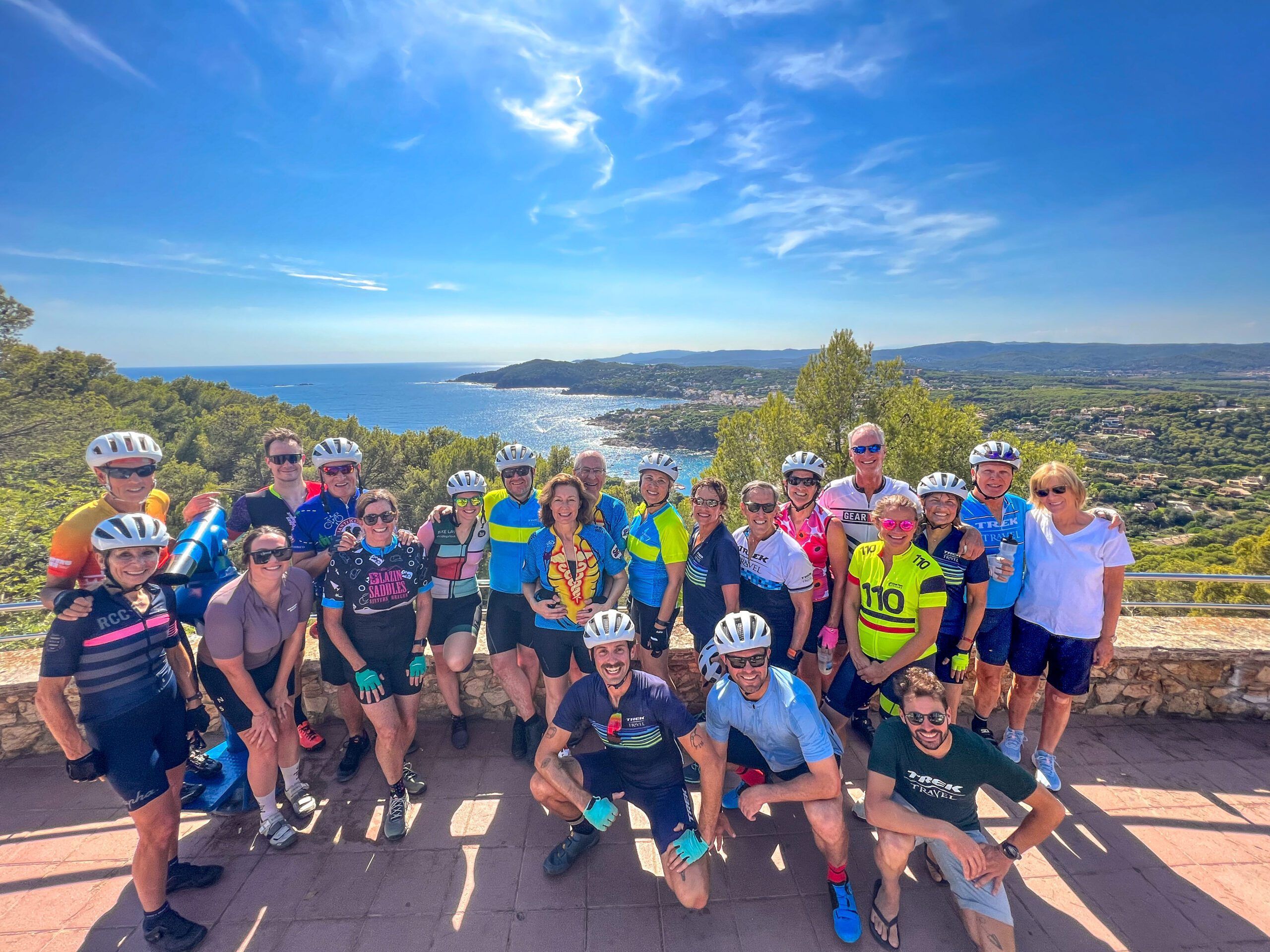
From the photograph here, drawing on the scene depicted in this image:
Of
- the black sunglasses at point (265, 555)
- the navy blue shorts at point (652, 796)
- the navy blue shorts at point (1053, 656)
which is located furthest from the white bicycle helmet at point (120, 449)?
the navy blue shorts at point (1053, 656)

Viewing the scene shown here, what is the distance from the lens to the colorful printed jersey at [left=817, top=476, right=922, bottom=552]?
393 centimetres

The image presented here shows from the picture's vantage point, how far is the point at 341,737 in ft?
13.8

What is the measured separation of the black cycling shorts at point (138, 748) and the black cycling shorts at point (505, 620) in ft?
6.00

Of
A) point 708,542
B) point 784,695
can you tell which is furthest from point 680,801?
point 708,542

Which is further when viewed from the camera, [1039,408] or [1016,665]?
[1039,408]

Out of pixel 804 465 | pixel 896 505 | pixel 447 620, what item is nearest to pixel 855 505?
pixel 804 465

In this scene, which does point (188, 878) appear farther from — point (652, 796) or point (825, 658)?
point (825, 658)

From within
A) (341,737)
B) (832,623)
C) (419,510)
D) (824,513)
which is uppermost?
(824,513)

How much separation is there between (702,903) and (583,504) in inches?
93.9

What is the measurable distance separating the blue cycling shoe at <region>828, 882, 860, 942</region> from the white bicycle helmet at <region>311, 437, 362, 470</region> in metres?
3.97

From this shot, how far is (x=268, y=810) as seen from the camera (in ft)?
10.8

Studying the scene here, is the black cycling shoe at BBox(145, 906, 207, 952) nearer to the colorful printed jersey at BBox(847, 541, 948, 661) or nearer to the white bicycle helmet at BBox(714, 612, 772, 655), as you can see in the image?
the white bicycle helmet at BBox(714, 612, 772, 655)

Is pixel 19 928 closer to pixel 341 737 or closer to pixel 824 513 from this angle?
pixel 341 737

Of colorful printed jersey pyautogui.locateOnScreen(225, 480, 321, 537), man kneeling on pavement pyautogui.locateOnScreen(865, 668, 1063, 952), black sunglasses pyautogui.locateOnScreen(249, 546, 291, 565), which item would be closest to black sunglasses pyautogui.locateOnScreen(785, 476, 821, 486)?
man kneeling on pavement pyautogui.locateOnScreen(865, 668, 1063, 952)
